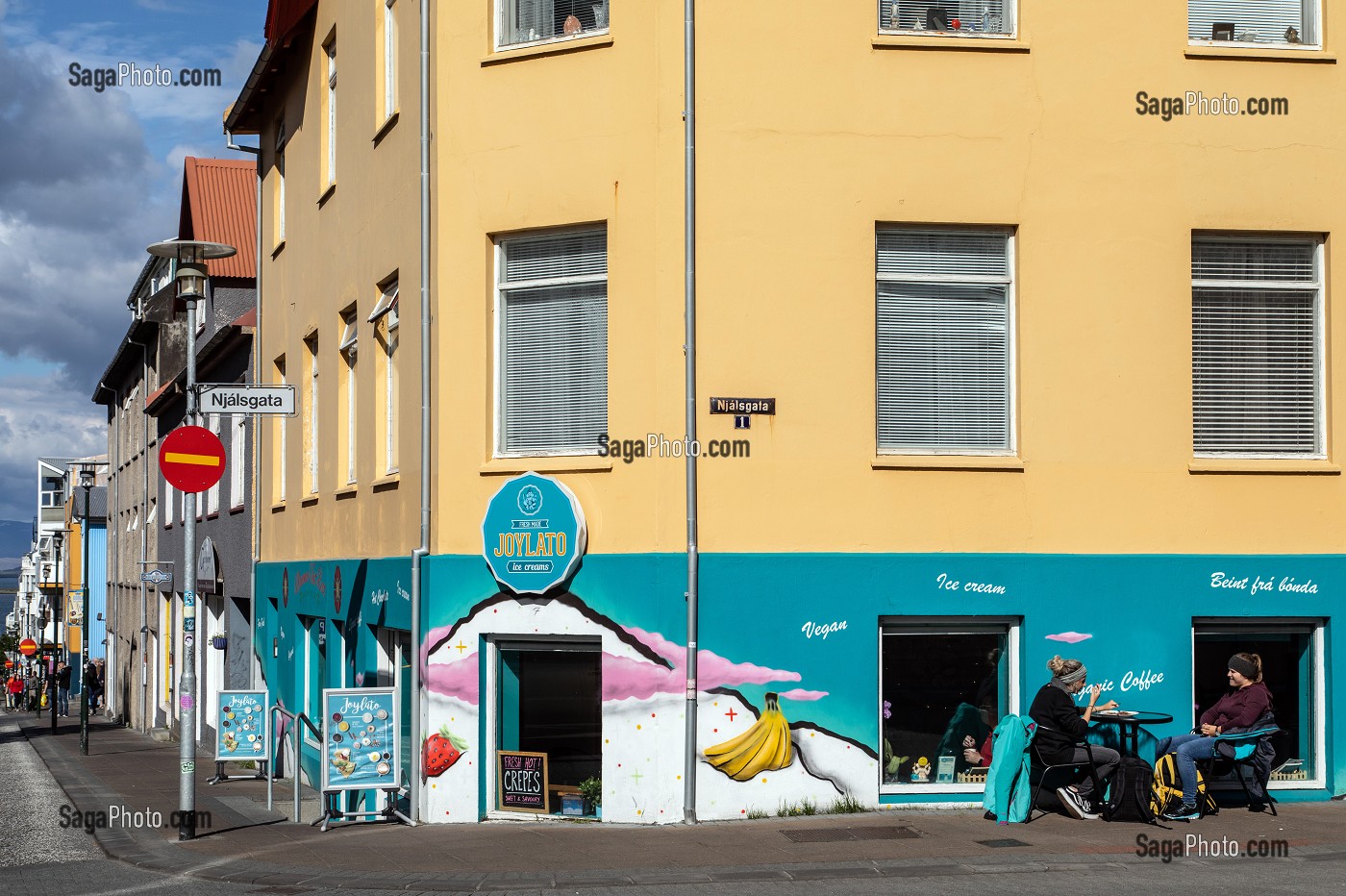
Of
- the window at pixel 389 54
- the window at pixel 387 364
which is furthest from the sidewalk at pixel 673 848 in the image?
the window at pixel 389 54

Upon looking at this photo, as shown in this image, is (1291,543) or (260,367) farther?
(260,367)

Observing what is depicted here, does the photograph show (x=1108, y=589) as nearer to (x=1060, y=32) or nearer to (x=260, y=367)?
(x=1060, y=32)

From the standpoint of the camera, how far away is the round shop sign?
45.5 feet

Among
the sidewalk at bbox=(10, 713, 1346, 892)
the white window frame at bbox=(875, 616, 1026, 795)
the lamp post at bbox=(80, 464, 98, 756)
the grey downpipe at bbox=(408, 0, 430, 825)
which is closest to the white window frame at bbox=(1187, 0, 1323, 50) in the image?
the white window frame at bbox=(875, 616, 1026, 795)

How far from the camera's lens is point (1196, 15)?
1457cm

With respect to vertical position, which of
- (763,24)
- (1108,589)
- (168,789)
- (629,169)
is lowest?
(168,789)

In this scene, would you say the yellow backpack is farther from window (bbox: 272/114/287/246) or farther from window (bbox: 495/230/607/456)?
window (bbox: 272/114/287/246)

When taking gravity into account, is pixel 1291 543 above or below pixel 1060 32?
below

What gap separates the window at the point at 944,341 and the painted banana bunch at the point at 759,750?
8.51 feet

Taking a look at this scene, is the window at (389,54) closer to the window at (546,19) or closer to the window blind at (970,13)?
the window at (546,19)

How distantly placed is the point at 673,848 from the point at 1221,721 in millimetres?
4752

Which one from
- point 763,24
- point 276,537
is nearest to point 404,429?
point 763,24

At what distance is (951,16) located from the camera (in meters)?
14.3

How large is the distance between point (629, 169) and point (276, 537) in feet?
37.3
